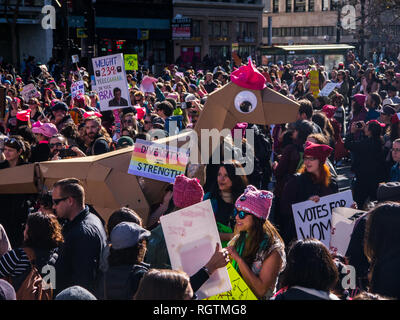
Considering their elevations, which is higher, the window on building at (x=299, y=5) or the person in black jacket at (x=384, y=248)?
the window on building at (x=299, y=5)

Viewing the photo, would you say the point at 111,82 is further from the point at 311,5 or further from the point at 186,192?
the point at 311,5

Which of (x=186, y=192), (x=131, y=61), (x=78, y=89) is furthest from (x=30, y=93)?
(x=186, y=192)

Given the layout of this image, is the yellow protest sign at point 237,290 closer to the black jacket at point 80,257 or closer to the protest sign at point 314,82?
the black jacket at point 80,257

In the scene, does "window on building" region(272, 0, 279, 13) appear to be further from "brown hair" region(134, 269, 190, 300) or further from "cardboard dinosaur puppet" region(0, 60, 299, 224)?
"brown hair" region(134, 269, 190, 300)

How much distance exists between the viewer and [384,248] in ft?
13.1

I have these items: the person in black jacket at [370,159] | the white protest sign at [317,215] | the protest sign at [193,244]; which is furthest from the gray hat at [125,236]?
the person in black jacket at [370,159]

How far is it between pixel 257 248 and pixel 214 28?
173 feet

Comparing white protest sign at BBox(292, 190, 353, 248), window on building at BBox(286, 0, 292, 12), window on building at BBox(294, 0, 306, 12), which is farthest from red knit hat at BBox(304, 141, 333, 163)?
window on building at BBox(286, 0, 292, 12)

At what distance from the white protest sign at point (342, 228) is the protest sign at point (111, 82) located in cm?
621

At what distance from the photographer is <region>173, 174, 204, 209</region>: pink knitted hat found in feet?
15.8

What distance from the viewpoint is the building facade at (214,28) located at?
50.7 meters

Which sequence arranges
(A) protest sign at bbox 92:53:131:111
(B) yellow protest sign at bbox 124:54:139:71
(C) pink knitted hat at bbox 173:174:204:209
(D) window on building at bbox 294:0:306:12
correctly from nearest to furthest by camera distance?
1. (C) pink knitted hat at bbox 173:174:204:209
2. (A) protest sign at bbox 92:53:131:111
3. (B) yellow protest sign at bbox 124:54:139:71
4. (D) window on building at bbox 294:0:306:12

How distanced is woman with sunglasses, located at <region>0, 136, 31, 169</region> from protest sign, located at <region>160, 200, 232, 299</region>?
118 inches
